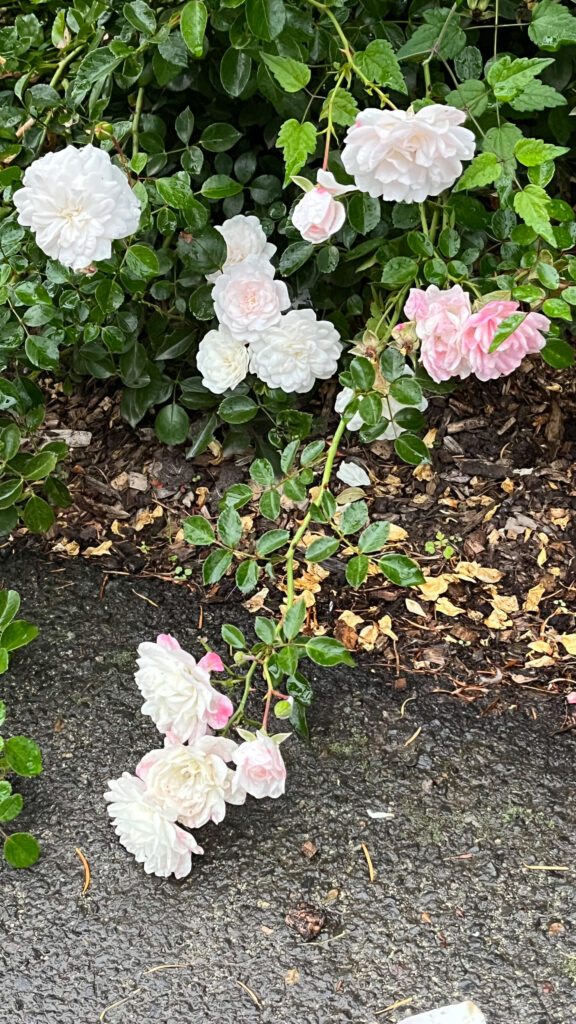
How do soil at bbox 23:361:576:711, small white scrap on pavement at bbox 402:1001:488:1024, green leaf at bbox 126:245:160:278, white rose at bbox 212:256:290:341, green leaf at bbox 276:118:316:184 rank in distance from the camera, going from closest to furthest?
small white scrap on pavement at bbox 402:1001:488:1024
green leaf at bbox 276:118:316:184
green leaf at bbox 126:245:160:278
white rose at bbox 212:256:290:341
soil at bbox 23:361:576:711

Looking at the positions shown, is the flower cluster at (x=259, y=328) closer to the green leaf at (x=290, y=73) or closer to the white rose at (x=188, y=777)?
the green leaf at (x=290, y=73)

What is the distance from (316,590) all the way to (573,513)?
0.55 metres

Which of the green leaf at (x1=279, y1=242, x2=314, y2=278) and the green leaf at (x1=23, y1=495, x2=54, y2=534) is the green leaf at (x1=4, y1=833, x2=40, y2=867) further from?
the green leaf at (x1=279, y1=242, x2=314, y2=278)

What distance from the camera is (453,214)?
5.20ft

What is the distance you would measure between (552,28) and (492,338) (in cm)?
52

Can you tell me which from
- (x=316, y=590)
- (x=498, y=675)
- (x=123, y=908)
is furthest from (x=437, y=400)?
(x=123, y=908)

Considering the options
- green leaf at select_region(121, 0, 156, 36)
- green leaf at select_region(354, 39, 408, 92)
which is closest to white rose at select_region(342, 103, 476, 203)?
green leaf at select_region(354, 39, 408, 92)

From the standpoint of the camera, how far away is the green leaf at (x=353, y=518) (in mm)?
1421

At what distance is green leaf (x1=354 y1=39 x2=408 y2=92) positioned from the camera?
55.7 inches

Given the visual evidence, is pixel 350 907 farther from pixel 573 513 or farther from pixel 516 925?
pixel 573 513

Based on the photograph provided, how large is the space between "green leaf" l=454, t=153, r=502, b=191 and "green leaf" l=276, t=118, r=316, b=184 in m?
0.24

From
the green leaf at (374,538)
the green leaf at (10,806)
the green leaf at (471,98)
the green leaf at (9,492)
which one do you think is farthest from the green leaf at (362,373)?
the green leaf at (10,806)

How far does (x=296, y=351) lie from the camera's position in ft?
5.53

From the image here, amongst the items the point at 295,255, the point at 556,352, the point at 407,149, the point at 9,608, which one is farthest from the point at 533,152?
the point at 9,608
